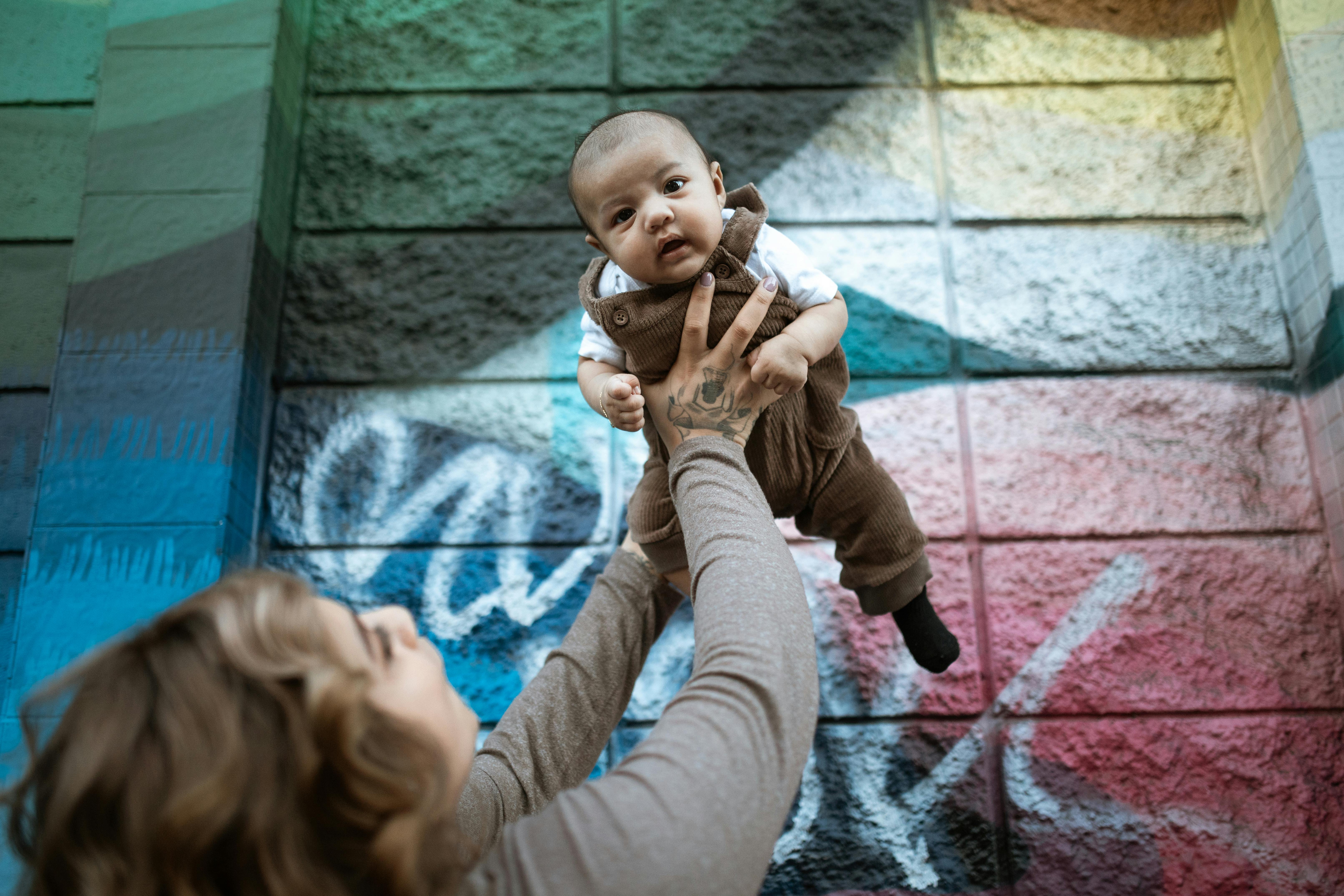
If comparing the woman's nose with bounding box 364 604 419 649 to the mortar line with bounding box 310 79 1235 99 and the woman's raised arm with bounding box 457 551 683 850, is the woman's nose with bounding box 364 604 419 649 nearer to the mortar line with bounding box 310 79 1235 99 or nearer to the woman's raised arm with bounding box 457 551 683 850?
the woman's raised arm with bounding box 457 551 683 850

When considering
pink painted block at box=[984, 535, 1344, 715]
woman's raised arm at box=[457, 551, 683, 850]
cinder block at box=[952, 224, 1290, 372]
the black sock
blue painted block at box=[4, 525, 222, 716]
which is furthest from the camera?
cinder block at box=[952, 224, 1290, 372]

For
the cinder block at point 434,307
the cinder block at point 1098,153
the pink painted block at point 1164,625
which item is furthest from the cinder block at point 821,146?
the pink painted block at point 1164,625

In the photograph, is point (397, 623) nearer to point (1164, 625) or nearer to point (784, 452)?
point (784, 452)

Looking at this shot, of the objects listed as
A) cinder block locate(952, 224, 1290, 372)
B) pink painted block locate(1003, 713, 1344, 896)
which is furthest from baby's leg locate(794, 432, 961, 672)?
cinder block locate(952, 224, 1290, 372)

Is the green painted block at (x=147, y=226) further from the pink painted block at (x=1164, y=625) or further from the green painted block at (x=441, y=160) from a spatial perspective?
the pink painted block at (x=1164, y=625)

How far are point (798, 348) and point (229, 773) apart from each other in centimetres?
91

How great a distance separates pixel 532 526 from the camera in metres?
2.10

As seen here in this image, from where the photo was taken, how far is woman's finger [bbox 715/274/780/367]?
50.3 inches

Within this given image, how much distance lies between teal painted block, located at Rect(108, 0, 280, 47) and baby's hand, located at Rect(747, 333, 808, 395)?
1.80 metres

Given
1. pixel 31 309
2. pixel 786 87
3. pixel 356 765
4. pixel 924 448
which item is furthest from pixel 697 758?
pixel 31 309

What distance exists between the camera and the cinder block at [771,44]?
7.77 ft

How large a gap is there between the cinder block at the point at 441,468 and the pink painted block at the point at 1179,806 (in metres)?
1.16

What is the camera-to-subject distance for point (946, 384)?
2.17m

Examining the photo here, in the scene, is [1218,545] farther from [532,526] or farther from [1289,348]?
[532,526]
